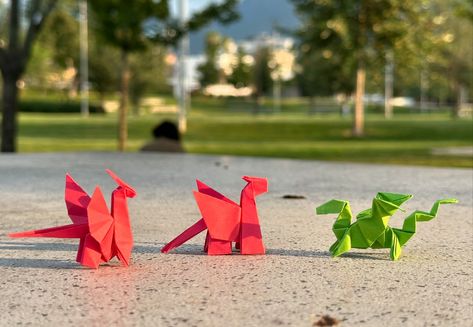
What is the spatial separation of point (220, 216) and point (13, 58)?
13.5 metres

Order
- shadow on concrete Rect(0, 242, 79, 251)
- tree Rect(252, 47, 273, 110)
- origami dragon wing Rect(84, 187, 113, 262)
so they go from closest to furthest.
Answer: origami dragon wing Rect(84, 187, 113, 262) → shadow on concrete Rect(0, 242, 79, 251) → tree Rect(252, 47, 273, 110)

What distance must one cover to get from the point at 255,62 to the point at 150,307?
68002mm

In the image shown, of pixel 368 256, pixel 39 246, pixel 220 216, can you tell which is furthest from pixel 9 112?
pixel 368 256

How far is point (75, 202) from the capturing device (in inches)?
216

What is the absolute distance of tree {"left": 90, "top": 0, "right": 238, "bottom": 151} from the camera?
18578 millimetres

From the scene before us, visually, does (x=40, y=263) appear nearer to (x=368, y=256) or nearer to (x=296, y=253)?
(x=296, y=253)

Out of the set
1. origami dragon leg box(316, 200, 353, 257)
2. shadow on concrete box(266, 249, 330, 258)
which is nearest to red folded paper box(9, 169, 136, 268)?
shadow on concrete box(266, 249, 330, 258)

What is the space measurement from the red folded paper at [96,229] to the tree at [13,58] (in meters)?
13.2

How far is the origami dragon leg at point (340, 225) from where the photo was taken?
555 centimetres

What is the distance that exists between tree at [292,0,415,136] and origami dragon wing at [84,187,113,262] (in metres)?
26.0

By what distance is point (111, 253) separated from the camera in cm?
536

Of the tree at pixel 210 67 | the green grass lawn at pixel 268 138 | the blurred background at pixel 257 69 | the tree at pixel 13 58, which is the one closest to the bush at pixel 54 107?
the blurred background at pixel 257 69

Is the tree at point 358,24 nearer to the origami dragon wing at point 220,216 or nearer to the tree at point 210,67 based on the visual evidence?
the origami dragon wing at point 220,216

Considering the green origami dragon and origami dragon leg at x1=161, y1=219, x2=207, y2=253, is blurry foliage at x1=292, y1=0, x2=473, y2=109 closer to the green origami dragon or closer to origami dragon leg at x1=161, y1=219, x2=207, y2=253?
the green origami dragon
